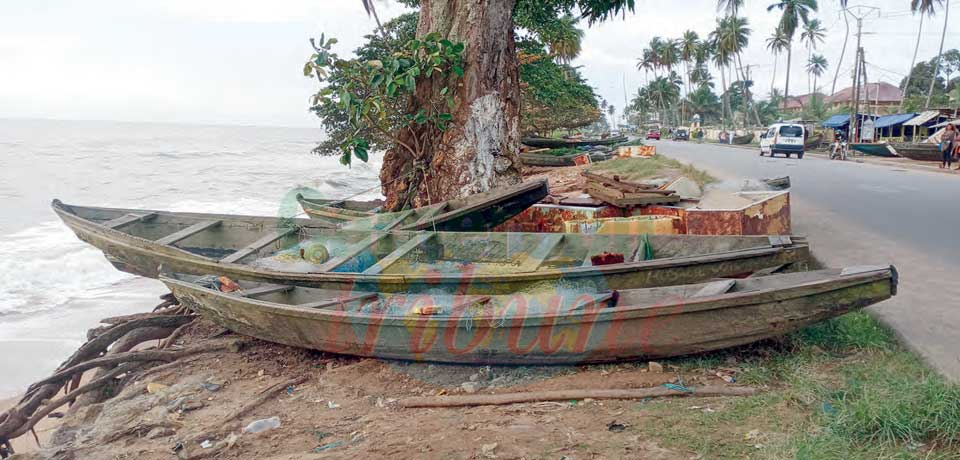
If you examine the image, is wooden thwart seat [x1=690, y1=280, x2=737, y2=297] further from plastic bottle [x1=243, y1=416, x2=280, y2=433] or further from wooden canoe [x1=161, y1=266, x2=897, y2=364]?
plastic bottle [x1=243, y1=416, x2=280, y2=433]

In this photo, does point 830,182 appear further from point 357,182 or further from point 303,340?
point 357,182

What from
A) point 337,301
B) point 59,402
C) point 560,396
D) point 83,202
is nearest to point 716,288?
point 560,396

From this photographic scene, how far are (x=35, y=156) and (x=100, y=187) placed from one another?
1992 cm

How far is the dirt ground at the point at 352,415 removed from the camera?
3572 mm

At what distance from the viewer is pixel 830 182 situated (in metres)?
14.0

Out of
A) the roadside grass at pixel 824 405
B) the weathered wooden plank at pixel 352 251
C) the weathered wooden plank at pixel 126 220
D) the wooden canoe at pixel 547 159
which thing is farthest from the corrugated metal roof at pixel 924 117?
the weathered wooden plank at pixel 126 220

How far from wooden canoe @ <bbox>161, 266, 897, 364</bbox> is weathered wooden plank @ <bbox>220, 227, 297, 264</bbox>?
928mm

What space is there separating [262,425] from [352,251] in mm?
2267

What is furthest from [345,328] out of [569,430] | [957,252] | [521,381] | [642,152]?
[642,152]

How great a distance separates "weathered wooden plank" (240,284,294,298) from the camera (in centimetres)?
546

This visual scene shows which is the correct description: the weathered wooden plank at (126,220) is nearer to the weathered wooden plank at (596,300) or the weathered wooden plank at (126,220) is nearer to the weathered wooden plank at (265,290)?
the weathered wooden plank at (265,290)

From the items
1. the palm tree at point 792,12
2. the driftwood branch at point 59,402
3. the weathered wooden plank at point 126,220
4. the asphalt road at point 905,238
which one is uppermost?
the palm tree at point 792,12

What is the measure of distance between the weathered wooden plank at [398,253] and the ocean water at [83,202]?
3.05 meters

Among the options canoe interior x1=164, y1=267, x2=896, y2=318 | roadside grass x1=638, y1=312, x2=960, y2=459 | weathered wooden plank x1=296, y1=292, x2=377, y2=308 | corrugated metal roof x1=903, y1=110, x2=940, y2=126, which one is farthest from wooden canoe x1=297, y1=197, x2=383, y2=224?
corrugated metal roof x1=903, y1=110, x2=940, y2=126
